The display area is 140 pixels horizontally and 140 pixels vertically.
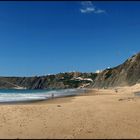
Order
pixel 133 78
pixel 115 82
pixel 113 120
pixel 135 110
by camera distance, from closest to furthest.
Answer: pixel 113 120 < pixel 135 110 < pixel 133 78 < pixel 115 82

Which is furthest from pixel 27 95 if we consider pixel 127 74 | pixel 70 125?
pixel 127 74

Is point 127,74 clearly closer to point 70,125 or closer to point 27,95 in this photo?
point 27,95

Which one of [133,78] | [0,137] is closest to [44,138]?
Result: [0,137]

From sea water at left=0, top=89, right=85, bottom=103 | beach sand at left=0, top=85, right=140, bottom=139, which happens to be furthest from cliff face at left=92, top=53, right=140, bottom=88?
beach sand at left=0, top=85, right=140, bottom=139

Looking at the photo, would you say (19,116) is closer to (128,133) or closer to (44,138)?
(44,138)

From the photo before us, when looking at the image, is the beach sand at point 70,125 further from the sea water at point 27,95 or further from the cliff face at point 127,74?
the cliff face at point 127,74

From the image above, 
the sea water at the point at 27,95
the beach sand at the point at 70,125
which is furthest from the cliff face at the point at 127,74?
the beach sand at the point at 70,125

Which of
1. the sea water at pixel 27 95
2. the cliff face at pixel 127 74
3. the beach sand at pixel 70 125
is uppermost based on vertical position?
the cliff face at pixel 127 74

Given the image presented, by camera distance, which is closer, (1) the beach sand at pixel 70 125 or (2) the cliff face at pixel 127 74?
(1) the beach sand at pixel 70 125

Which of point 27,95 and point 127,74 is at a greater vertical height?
point 127,74

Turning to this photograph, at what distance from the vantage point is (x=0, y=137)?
1218cm

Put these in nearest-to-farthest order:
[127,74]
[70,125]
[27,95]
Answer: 1. [70,125]
2. [27,95]
3. [127,74]

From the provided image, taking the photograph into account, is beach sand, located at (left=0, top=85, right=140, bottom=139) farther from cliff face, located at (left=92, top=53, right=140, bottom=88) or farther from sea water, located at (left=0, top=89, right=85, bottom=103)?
cliff face, located at (left=92, top=53, right=140, bottom=88)

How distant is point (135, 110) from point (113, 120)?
3718 mm
